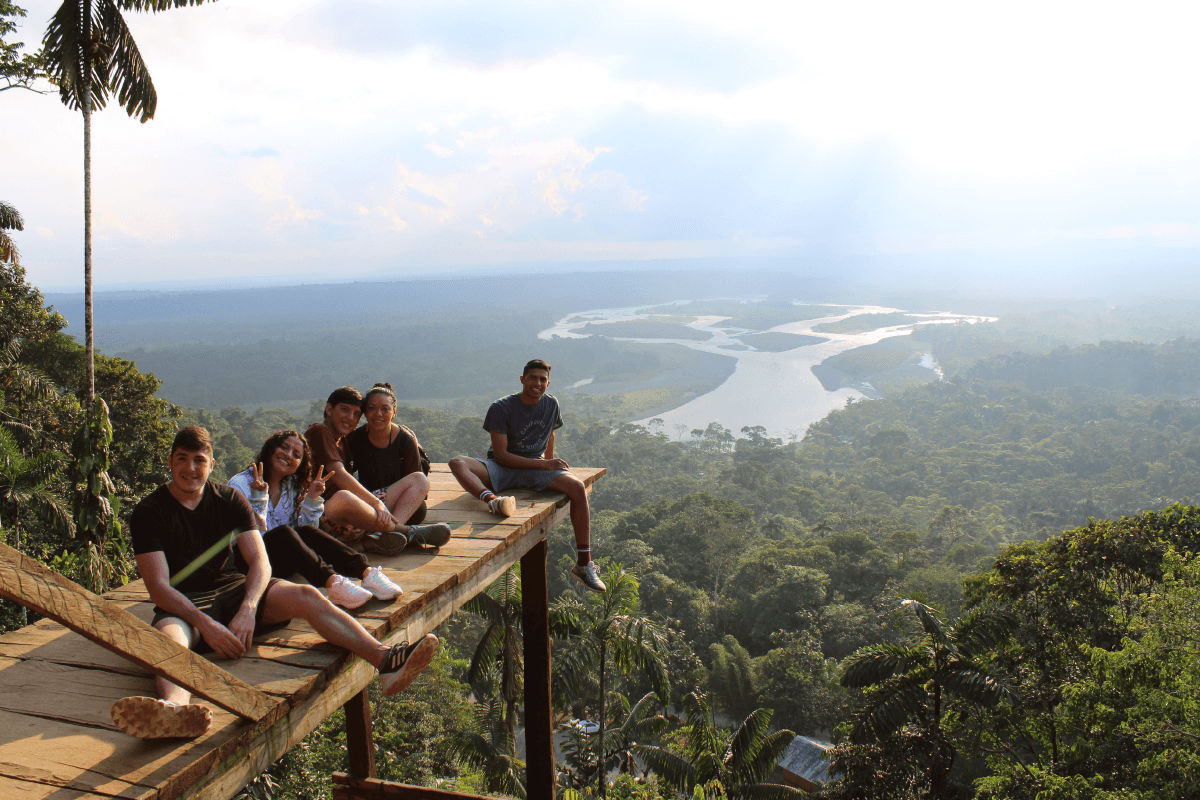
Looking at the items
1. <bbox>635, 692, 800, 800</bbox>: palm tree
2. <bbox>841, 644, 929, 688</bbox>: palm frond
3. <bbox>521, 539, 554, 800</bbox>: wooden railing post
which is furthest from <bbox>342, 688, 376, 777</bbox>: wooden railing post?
<bbox>841, 644, 929, 688</bbox>: palm frond

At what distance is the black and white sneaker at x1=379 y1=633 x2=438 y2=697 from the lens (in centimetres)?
275

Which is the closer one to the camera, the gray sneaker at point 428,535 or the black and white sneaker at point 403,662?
the black and white sneaker at point 403,662

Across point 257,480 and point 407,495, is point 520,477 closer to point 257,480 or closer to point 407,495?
point 407,495

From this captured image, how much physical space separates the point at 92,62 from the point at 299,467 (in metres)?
11.0

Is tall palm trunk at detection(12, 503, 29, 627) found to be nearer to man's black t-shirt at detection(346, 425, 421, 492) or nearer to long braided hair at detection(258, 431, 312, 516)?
man's black t-shirt at detection(346, 425, 421, 492)

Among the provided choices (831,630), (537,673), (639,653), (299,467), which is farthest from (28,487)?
(831,630)

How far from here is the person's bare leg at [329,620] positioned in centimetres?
270

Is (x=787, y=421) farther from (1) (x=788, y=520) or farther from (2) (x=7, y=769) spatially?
(2) (x=7, y=769)

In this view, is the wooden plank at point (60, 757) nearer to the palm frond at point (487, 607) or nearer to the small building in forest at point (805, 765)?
the palm frond at point (487, 607)

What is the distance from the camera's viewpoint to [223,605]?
2.79 m

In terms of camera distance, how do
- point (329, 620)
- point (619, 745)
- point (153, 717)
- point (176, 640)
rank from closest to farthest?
point (153, 717), point (176, 640), point (329, 620), point (619, 745)

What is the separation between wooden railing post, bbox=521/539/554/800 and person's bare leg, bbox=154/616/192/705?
295cm

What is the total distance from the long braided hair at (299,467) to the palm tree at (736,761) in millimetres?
10531

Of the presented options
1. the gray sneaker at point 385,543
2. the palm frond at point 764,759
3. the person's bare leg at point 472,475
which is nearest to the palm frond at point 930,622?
the palm frond at point 764,759
